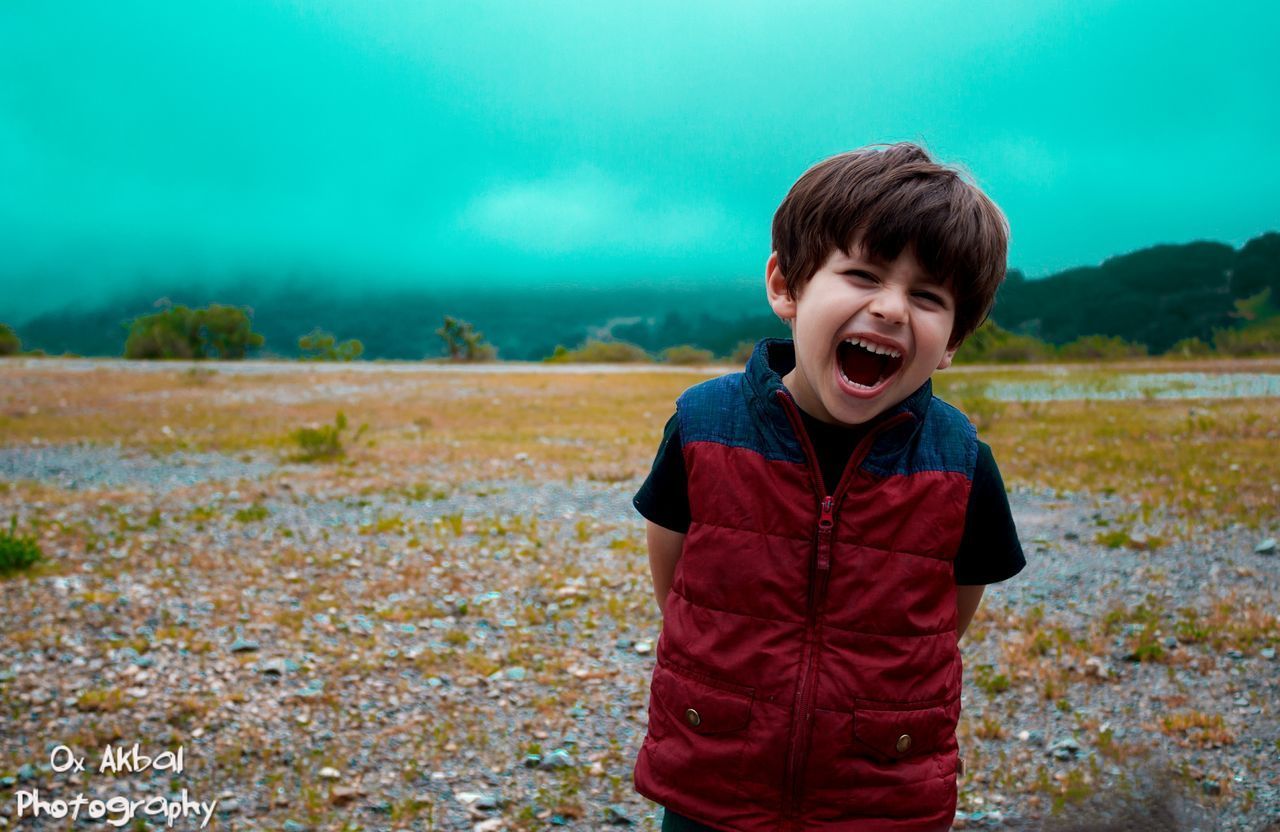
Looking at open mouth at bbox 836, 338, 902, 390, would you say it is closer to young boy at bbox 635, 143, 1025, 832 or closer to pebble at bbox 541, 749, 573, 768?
young boy at bbox 635, 143, 1025, 832

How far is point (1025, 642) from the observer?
553 centimetres

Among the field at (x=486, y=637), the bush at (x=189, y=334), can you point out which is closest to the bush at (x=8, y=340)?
the bush at (x=189, y=334)

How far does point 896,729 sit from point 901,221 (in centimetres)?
108

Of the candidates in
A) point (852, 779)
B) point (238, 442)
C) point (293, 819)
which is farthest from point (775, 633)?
point (238, 442)

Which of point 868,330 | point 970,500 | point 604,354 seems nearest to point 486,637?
point 970,500

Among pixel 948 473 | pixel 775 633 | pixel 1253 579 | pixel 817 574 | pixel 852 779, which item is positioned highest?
pixel 948 473

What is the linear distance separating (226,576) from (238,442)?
22.3ft

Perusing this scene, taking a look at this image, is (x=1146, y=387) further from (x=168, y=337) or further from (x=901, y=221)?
(x=168, y=337)

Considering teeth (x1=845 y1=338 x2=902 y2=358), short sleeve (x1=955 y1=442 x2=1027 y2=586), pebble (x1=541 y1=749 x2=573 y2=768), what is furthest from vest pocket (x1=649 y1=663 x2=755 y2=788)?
pebble (x1=541 y1=749 x2=573 y2=768)

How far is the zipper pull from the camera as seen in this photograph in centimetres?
209

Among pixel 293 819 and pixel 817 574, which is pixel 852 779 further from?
pixel 293 819

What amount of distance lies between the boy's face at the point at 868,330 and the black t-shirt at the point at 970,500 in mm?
132

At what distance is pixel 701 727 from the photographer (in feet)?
7.00

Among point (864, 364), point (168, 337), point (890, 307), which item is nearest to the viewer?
point (890, 307)
